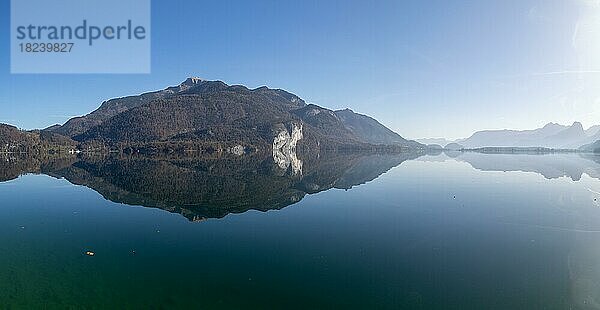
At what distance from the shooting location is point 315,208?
40.7 meters

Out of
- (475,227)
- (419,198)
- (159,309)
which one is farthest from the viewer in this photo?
(419,198)

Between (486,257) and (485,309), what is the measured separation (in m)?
8.00

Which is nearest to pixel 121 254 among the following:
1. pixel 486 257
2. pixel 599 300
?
pixel 486 257

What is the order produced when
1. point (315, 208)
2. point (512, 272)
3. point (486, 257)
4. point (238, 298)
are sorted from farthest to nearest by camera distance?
point (315, 208), point (486, 257), point (512, 272), point (238, 298)

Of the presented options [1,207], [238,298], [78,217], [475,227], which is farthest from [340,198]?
[1,207]

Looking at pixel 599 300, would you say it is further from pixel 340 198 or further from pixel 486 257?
pixel 340 198

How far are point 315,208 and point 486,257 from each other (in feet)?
66.2

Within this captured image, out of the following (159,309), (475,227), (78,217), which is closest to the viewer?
(159,309)

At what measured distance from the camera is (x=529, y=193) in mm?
53250

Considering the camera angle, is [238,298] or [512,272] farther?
[512,272]

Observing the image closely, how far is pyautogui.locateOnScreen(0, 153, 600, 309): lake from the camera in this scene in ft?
56.2

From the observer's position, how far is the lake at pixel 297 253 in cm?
1712

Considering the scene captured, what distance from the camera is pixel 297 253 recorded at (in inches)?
922

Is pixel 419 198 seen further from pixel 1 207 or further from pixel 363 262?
pixel 1 207
